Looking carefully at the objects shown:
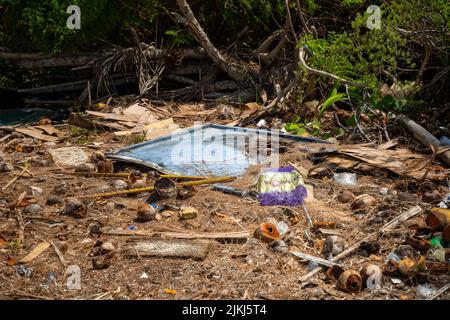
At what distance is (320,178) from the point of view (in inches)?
199

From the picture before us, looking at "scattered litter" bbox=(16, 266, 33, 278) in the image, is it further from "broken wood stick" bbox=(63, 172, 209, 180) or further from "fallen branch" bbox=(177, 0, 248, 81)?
"fallen branch" bbox=(177, 0, 248, 81)

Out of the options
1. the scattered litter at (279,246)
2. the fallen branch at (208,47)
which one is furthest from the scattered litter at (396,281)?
the fallen branch at (208,47)

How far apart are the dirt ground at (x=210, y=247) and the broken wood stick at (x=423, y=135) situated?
611mm

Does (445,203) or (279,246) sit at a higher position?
(445,203)

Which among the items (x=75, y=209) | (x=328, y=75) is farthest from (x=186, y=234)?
(x=328, y=75)

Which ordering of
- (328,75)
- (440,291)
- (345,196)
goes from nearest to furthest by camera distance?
(440,291) < (345,196) < (328,75)

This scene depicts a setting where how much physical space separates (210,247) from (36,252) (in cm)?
118

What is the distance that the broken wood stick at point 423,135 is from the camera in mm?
5098

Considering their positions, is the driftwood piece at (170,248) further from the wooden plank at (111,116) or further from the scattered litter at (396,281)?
the wooden plank at (111,116)

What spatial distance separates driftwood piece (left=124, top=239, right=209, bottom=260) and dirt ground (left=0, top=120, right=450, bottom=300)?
43 millimetres

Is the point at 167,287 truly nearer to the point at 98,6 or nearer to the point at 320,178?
the point at 320,178

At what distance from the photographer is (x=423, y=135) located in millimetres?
5488

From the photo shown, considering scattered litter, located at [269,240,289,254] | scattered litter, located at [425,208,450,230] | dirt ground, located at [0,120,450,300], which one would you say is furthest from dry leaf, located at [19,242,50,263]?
scattered litter, located at [425,208,450,230]

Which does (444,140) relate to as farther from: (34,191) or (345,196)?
(34,191)
